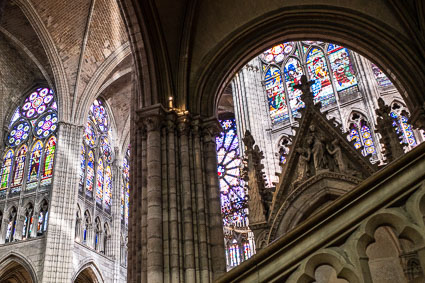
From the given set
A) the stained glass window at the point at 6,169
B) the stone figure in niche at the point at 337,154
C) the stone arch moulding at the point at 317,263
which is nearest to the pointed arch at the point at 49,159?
the stained glass window at the point at 6,169

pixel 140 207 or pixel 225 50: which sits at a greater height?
pixel 225 50

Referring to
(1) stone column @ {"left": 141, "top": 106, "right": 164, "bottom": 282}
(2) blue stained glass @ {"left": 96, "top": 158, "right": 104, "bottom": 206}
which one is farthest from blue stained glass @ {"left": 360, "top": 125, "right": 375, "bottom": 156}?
(2) blue stained glass @ {"left": 96, "top": 158, "right": 104, "bottom": 206}

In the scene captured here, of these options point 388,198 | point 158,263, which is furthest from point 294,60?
point 388,198

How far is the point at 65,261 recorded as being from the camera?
1638 centimetres

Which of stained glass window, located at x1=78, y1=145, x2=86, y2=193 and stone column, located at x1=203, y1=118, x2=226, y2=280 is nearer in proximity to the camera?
stone column, located at x1=203, y1=118, x2=226, y2=280

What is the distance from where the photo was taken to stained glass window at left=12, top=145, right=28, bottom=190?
1983 centimetres

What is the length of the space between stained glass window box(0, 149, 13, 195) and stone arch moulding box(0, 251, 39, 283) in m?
3.18

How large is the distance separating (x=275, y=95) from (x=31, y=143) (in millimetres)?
10498

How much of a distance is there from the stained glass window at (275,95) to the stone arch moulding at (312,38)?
7251 millimetres

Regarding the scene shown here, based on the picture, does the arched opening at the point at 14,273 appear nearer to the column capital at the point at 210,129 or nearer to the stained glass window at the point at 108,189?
the stained glass window at the point at 108,189

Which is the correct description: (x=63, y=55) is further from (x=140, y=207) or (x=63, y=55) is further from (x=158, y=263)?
(x=158, y=263)

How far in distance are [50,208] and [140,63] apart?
9.79 metres

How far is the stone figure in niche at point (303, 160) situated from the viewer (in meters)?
8.44

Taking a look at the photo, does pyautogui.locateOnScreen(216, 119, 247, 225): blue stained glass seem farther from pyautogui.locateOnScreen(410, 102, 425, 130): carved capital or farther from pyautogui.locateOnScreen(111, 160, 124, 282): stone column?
pyautogui.locateOnScreen(410, 102, 425, 130): carved capital
